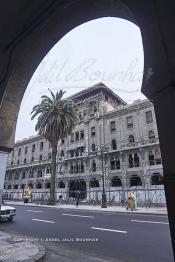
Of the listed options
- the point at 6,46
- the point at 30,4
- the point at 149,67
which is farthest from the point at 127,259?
the point at 30,4

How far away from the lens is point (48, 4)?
9.57 feet

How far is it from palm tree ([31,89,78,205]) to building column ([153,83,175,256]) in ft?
90.6

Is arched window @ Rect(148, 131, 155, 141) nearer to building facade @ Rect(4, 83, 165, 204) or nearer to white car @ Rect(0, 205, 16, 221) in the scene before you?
building facade @ Rect(4, 83, 165, 204)

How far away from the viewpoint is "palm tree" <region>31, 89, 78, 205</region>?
29.8m

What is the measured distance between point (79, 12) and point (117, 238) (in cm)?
720

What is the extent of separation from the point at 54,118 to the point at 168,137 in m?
28.8

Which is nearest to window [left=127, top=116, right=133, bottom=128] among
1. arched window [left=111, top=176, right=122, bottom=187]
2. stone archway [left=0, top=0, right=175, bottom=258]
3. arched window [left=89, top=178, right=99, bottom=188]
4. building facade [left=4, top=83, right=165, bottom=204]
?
building facade [left=4, top=83, right=165, bottom=204]

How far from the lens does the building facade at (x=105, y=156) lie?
32469 millimetres

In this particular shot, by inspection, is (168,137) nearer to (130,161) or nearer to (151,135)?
(151,135)

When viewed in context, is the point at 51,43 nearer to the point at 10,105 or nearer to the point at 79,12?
the point at 79,12

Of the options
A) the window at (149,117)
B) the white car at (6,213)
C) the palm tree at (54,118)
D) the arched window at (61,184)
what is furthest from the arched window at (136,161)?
the white car at (6,213)

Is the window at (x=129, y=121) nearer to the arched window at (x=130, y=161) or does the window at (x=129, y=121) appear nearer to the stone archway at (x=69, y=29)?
the arched window at (x=130, y=161)

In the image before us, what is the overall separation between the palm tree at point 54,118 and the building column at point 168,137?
27.6 m

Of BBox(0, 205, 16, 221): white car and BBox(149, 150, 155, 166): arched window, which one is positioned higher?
BBox(149, 150, 155, 166): arched window
